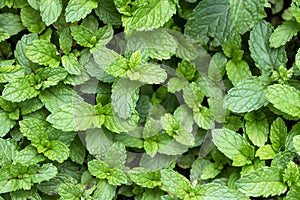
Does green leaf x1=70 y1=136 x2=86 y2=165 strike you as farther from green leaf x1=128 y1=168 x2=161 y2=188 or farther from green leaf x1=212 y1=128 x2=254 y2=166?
green leaf x1=212 y1=128 x2=254 y2=166

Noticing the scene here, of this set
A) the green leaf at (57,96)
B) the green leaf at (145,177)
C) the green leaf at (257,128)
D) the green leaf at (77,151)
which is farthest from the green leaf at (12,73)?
the green leaf at (257,128)

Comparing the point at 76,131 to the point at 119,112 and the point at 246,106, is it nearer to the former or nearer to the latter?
the point at 119,112

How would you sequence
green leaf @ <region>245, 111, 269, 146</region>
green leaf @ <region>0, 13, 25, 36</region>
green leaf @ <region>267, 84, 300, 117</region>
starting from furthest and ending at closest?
green leaf @ <region>0, 13, 25, 36</region> < green leaf @ <region>245, 111, 269, 146</region> < green leaf @ <region>267, 84, 300, 117</region>

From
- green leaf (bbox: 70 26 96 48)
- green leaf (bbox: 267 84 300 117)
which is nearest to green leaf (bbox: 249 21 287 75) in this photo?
green leaf (bbox: 267 84 300 117)

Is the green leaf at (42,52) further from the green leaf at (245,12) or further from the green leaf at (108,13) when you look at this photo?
the green leaf at (245,12)

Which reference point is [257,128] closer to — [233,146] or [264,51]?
[233,146]

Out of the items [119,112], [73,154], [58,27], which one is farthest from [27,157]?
[58,27]

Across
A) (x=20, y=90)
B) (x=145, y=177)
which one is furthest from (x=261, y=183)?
(x=20, y=90)
